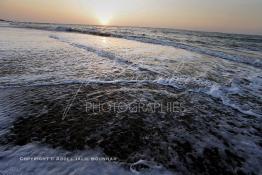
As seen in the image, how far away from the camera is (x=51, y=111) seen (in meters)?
4.33

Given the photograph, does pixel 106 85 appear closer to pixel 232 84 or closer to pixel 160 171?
pixel 160 171

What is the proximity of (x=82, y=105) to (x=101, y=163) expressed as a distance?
224 centimetres

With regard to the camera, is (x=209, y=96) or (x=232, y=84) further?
(x=232, y=84)

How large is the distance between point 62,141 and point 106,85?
11.0ft

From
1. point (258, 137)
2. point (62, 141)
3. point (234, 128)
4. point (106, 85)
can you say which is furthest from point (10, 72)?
point (258, 137)

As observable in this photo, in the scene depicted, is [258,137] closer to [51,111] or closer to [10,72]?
[51,111]

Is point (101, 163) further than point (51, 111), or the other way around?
point (51, 111)

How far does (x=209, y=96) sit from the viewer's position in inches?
234

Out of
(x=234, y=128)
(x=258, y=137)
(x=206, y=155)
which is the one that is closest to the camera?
(x=206, y=155)

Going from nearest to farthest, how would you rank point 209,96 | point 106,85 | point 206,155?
point 206,155 → point 209,96 → point 106,85

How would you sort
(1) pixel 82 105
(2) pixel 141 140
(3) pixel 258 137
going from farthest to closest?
→ (1) pixel 82 105
(3) pixel 258 137
(2) pixel 141 140

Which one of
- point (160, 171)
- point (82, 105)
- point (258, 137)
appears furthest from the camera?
point (82, 105)

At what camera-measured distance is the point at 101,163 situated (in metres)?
2.82

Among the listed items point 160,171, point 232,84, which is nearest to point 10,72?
point 160,171
